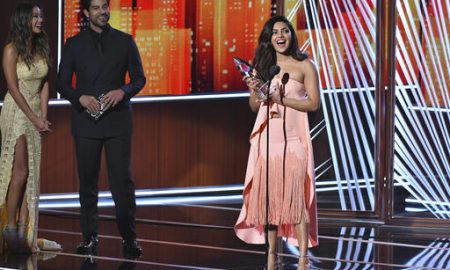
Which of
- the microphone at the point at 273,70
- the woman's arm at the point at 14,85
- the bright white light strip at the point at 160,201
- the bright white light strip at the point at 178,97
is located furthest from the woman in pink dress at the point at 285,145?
the bright white light strip at the point at 178,97

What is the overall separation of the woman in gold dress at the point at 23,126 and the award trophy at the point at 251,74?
5.88 ft

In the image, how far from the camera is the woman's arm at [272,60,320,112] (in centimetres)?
584

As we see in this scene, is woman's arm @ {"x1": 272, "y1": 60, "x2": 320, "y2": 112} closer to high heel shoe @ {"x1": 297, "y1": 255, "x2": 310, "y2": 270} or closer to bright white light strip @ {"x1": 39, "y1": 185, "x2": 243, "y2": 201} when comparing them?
high heel shoe @ {"x1": 297, "y1": 255, "x2": 310, "y2": 270}

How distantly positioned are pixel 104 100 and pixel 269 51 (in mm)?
1268

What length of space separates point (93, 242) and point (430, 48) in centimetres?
307

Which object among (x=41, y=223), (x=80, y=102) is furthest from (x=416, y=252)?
(x=41, y=223)

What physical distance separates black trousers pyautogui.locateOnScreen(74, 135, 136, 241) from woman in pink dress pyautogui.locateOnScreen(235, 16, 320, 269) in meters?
1.13

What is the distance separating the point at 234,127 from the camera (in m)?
10.5

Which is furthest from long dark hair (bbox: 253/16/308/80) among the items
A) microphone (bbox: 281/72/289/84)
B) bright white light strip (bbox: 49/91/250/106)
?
bright white light strip (bbox: 49/91/250/106)

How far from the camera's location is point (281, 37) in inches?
235

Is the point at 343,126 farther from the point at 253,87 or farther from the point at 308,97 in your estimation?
the point at 253,87

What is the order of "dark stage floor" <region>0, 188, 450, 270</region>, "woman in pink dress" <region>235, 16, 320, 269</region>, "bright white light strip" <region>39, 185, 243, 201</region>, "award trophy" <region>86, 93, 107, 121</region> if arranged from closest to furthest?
"woman in pink dress" <region>235, 16, 320, 269</region>, "dark stage floor" <region>0, 188, 450, 270</region>, "award trophy" <region>86, 93, 107, 121</region>, "bright white light strip" <region>39, 185, 243, 201</region>

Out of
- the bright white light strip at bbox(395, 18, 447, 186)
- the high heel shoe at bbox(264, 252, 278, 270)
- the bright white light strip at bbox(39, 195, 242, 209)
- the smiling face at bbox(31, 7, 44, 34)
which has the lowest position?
the bright white light strip at bbox(39, 195, 242, 209)

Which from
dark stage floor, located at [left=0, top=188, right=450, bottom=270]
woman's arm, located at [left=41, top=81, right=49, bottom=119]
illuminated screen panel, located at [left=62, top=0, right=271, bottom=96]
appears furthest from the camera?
illuminated screen panel, located at [left=62, top=0, right=271, bottom=96]
